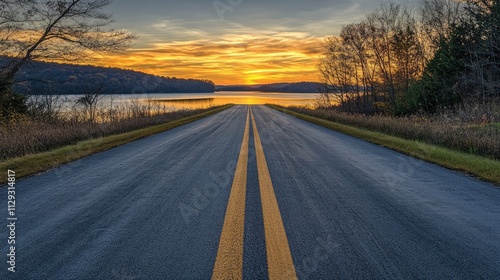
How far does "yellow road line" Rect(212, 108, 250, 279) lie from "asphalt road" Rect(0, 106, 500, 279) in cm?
2

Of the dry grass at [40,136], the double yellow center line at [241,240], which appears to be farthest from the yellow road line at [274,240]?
the dry grass at [40,136]

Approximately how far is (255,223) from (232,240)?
21.5 inches

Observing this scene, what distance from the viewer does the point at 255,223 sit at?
12.4 ft

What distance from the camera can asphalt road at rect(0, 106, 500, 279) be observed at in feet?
9.11

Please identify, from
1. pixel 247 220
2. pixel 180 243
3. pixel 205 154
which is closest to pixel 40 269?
pixel 180 243

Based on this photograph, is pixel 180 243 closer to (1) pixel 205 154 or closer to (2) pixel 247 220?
(2) pixel 247 220

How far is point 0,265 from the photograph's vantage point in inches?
110
